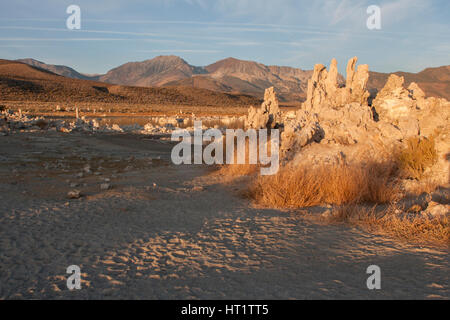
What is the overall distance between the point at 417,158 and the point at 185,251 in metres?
5.31

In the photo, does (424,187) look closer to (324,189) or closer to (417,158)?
(417,158)

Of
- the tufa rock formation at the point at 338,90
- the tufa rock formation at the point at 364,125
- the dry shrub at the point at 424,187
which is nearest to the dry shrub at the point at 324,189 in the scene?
the dry shrub at the point at 424,187

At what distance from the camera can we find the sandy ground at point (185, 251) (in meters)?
2.61

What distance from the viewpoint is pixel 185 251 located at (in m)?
3.40

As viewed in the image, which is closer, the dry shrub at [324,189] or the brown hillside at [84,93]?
the dry shrub at [324,189]

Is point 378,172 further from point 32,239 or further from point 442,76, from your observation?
point 442,76

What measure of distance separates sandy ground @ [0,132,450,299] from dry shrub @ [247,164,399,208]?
0.47m

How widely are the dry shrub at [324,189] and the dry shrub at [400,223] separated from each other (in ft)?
2.10

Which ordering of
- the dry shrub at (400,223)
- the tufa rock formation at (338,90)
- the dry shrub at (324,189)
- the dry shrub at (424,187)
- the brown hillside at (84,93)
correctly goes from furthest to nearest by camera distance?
the brown hillside at (84,93) < the tufa rock formation at (338,90) < the dry shrub at (424,187) < the dry shrub at (324,189) < the dry shrub at (400,223)

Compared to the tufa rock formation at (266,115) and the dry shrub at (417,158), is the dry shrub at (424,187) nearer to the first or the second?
the dry shrub at (417,158)

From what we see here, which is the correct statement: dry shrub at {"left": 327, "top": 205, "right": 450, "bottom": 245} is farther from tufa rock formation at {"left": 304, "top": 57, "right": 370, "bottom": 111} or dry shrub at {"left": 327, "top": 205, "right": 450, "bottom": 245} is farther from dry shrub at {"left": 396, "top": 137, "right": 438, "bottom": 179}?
tufa rock formation at {"left": 304, "top": 57, "right": 370, "bottom": 111}

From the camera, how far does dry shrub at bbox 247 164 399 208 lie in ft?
17.2
